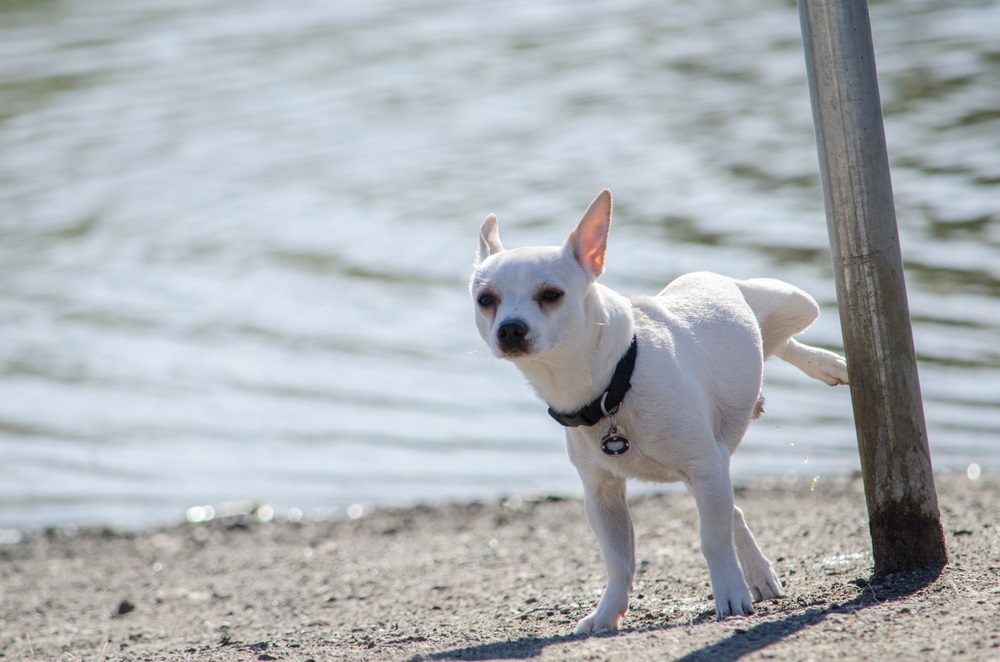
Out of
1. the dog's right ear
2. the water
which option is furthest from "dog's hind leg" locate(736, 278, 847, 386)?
the water

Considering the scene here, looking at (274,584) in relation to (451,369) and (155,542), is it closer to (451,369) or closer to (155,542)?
(155,542)

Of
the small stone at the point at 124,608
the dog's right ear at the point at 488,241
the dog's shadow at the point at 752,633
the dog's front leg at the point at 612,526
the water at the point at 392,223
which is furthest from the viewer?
the water at the point at 392,223

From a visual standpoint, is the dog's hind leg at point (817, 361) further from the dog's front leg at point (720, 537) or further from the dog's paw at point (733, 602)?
the dog's paw at point (733, 602)

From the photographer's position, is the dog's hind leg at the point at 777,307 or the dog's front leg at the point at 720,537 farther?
the dog's hind leg at the point at 777,307

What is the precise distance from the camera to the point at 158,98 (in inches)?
888

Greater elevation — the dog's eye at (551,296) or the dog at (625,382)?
the dog's eye at (551,296)

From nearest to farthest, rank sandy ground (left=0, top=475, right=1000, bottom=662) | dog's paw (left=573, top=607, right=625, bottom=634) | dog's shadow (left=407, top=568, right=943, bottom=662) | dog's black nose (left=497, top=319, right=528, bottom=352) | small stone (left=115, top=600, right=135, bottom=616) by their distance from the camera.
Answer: dog's shadow (left=407, top=568, right=943, bottom=662) < sandy ground (left=0, top=475, right=1000, bottom=662) < dog's black nose (left=497, top=319, right=528, bottom=352) < dog's paw (left=573, top=607, right=625, bottom=634) < small stone (left=115, top=600, right=135, bottom=616)

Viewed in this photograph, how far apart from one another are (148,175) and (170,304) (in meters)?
5.71

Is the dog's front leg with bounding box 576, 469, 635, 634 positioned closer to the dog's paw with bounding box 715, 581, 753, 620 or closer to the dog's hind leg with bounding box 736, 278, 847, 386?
the dog's paw with bounding box 715, 581, 753, 620

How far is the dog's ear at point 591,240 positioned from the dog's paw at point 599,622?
1.22 metres

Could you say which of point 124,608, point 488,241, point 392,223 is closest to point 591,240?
point 488,241

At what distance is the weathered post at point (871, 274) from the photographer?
17.3 feet

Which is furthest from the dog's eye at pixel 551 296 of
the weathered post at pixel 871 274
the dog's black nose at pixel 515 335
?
the weathered post at pixel 871 274

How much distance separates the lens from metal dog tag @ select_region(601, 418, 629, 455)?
204 inches
